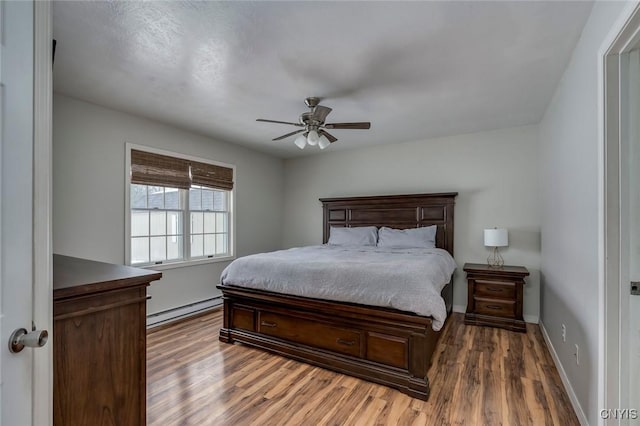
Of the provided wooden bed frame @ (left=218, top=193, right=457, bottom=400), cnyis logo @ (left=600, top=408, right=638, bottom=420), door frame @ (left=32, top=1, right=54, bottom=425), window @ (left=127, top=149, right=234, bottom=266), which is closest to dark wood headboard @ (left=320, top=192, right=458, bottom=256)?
window @ (left=127, top=149, right=234, bottom=266)

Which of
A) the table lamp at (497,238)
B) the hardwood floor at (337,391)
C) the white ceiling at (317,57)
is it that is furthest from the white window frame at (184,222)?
the table lamp at (497,238)

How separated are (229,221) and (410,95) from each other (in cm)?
327

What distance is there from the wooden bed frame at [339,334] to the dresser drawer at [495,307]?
49.6 inches

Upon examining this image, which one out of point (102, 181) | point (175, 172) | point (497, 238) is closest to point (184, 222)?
point (175, 172)

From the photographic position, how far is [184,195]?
413cm

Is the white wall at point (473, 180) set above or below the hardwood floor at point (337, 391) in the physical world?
above

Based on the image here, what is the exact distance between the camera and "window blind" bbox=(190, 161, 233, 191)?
13.8 ft

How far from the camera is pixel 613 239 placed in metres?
1.47

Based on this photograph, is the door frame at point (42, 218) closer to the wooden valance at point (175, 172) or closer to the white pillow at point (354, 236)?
the wooden valance at point (175, 172)

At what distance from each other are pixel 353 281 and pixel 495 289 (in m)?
2.23

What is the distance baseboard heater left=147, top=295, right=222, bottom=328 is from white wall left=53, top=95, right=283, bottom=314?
61mm

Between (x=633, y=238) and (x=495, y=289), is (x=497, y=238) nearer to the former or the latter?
(x=495, y=289)

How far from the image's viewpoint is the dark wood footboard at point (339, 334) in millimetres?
2270

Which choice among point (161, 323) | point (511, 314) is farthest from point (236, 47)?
point (511, 314)
